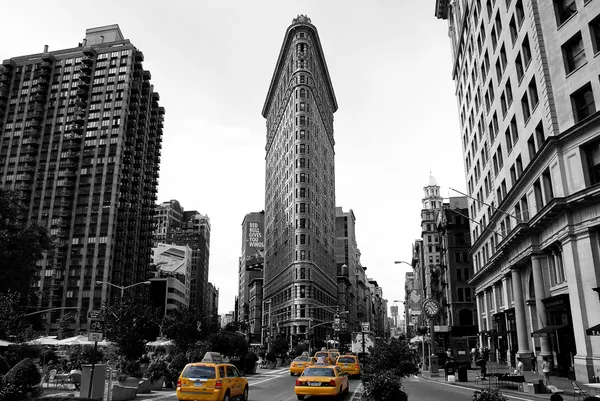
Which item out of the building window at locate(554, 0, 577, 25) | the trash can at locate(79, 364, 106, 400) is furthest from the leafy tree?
the building window at locate(554, 0, 577, 25)

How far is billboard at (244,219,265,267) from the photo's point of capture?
184125 mm

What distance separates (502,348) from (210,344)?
31.7m

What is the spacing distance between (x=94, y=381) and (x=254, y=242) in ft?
555

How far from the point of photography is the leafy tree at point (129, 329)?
105ft

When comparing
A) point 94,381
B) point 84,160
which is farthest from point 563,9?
point 84,160

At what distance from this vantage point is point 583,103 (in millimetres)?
29109

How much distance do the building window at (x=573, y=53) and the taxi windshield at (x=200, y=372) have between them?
27.2 m

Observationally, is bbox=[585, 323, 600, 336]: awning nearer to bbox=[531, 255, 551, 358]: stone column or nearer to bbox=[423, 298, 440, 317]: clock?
bbox=[531, 255, 551, 358]: stone column

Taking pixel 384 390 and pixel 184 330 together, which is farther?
pixel 184 330

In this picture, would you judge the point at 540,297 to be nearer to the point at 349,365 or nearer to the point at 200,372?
the point at 349,365

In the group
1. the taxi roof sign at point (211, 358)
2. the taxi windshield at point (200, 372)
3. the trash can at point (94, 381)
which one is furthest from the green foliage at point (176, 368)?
the taxi windshield at point (200, 372)

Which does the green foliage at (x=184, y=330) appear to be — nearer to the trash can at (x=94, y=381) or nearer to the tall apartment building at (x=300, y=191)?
the trash can at (x=94, y=381)

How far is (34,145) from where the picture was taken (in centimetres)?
12675

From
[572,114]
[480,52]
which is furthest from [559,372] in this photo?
[480,52]
